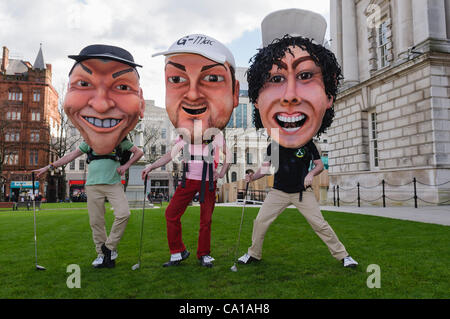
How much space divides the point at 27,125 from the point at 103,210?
40449 millimetres

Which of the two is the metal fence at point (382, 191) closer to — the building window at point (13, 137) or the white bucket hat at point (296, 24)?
the white bucket hat at point (296, 24)

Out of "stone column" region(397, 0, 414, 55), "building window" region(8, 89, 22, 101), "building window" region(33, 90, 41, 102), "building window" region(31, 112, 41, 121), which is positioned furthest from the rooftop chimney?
"stone column" region(397, 0, 414, 55)

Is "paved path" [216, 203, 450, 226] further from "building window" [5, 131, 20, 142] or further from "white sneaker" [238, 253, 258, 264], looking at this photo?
"building window" [5, 131, 20, 142]

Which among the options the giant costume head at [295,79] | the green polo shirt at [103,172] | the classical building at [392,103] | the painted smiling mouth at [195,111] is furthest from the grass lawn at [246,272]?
the classical building at [392,103]

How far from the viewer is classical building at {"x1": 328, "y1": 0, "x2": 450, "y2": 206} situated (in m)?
13.3

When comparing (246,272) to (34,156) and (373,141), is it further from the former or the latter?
(34,156)

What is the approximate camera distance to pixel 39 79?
40.5 m

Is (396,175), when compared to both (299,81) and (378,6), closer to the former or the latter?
(378,6)

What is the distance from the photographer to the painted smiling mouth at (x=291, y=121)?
12.3ft

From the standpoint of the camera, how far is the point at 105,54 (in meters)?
3.74

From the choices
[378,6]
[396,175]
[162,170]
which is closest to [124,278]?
[396,175]

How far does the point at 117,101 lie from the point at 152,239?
2.97 meters

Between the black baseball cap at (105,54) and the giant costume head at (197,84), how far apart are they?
0.42 metres

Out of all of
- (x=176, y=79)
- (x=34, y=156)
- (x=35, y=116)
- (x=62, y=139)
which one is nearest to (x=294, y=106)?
(x=176, y=79)
